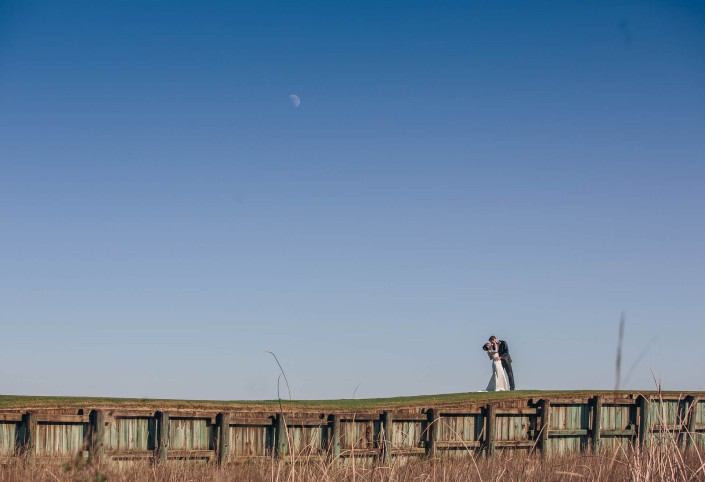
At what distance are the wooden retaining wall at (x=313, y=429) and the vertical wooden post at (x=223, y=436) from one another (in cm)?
2

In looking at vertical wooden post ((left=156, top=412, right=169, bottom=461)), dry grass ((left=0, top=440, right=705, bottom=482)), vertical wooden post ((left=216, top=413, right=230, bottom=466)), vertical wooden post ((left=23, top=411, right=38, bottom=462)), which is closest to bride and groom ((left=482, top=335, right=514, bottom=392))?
vertical wooden post ((left=216, top=413, right=230, bottom=466))

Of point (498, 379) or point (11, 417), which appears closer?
point (11, 417)

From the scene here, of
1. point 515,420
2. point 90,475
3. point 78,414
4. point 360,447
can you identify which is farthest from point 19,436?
point 90,475

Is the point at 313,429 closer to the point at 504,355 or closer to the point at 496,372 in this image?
the point at 496,372

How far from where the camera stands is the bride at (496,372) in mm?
25203

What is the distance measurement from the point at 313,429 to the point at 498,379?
10242 mm

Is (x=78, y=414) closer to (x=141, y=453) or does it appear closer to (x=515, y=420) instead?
(x=141, y=453)

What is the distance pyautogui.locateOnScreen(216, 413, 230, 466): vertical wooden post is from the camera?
739 inches

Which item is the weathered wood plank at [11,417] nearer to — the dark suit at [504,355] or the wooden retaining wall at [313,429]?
the wooden retaining wall at [313,429]

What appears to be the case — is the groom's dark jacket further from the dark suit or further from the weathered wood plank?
the weathered wood plank

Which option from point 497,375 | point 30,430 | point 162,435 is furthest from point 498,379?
point 30,430

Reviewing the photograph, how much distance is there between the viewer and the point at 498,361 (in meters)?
25.2

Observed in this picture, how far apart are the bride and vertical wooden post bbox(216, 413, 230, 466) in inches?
356

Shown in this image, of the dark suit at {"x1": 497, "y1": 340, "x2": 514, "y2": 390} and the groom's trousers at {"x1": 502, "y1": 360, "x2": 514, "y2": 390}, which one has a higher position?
the dark suit at {"x1": 497, "y1": 340, "x2": 514, "y2": 390}
